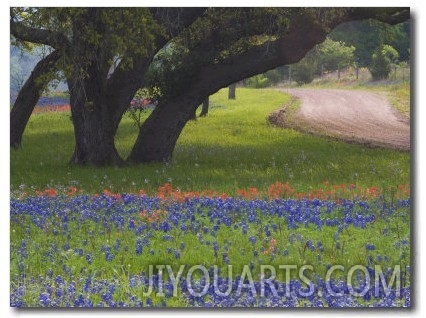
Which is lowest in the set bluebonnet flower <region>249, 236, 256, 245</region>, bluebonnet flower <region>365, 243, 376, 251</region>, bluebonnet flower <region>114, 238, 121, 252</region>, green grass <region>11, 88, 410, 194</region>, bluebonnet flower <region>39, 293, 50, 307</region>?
bluebonnet flower <region>39, 293, 50, 307</region>

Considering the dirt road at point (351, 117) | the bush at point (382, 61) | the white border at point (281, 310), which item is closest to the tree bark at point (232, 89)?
the dirt road at point (351, 117)

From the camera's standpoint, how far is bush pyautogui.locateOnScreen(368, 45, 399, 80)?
31.6ft

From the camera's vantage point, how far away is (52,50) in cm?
1317

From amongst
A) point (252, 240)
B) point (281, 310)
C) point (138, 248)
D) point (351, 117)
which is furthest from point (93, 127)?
point (281, 310)

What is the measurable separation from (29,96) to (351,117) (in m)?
5.11

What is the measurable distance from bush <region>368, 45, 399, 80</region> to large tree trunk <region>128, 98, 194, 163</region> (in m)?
4.55

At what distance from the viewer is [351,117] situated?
42.8 ft

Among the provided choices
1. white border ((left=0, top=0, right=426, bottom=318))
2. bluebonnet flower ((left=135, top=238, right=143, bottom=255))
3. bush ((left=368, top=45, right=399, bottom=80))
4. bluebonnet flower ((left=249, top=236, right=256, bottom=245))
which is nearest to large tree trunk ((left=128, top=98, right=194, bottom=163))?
bush ((left=368, top=45, right=399, bottom=80))

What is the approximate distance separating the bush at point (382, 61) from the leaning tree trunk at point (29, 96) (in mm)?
4593

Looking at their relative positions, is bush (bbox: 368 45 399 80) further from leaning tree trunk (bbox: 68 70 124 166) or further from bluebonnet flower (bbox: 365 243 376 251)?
leaning tree trunk (bbox: 68 70 124 166)

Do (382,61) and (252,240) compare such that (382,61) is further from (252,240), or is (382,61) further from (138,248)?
(138,248)

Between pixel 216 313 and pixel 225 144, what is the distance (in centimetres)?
746

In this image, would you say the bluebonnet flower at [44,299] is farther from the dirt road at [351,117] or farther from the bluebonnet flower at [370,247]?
the dirt road at [351,117]
